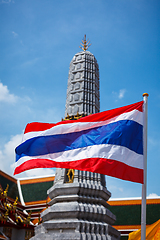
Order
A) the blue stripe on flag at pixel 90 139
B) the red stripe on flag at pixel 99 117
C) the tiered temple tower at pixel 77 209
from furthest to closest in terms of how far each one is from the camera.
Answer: the tiered temple tower at pixel 77 209 → the red stripe on flag at pixel 99 117 → the blue stripe on flag at pixel 90 139

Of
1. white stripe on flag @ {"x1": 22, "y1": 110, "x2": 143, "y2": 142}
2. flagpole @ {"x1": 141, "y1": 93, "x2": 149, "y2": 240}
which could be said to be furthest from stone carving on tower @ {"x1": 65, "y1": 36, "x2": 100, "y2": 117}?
flagpole @ {"x1": 141, "y1": 93, "x2": 149, "y2": 240}

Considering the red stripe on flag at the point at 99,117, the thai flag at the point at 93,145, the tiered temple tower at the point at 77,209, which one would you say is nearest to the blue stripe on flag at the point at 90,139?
the thai flag at the point at 93,145

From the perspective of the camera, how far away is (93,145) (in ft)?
21.8

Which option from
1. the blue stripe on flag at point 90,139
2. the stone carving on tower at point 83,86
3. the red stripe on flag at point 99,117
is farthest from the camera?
the stone carving on tower at point 83,86

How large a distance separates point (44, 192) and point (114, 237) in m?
11.5

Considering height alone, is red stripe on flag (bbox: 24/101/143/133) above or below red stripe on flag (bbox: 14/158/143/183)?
above

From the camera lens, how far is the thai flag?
6098 mm

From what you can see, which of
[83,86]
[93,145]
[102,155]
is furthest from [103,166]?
[83,86]

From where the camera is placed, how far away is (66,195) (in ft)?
35.7

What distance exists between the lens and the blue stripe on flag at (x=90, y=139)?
633 cm

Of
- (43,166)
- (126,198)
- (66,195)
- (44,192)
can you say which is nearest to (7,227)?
(44,192)

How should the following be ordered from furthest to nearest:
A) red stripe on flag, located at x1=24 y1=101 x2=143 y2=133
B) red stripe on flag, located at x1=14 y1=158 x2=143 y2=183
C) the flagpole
Answer: red stripe on flag, located at x1=24 y1=101 x2=143 y2=133 < red stripe on flag, located at x1=14 y1=158 x2=143 y2=183 < the flagpole

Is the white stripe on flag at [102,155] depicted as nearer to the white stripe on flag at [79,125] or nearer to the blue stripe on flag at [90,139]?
the blue stripe on flag at [90,139]

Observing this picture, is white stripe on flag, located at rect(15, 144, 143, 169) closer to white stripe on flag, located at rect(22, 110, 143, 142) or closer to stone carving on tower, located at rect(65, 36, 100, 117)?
white stripe on flag, located at rect(22, 110, 143, 142)
